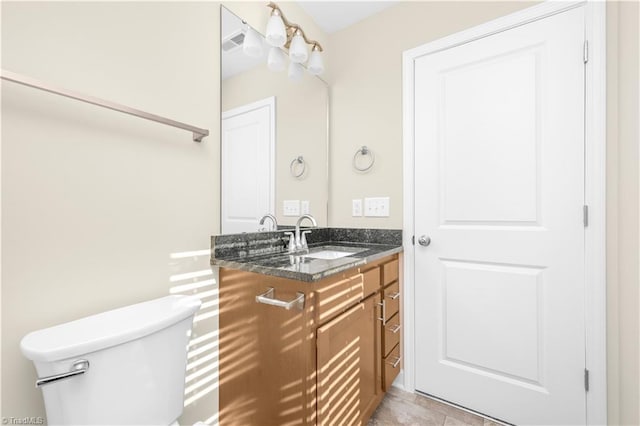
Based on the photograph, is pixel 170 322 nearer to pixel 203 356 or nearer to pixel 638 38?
Result: pixel 203 356

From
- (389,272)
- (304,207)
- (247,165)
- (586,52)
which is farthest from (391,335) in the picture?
(586,52)

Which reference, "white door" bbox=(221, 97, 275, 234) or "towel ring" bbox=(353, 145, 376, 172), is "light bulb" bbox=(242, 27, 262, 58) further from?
"towel ring" bbox=(353, 145, 376, 172)

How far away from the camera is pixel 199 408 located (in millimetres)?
Answer: 1215

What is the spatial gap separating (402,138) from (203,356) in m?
1.66

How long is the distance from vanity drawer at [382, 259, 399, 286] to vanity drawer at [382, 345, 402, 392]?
421 millimetres

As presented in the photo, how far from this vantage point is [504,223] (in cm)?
151

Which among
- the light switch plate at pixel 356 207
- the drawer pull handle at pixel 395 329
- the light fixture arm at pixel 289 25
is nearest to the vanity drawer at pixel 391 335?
the drawer pull handle at pixel 395 329

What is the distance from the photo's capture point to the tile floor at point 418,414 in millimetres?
1483

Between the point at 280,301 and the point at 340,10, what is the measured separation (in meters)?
1.98

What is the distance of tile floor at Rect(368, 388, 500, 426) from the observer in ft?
4.87


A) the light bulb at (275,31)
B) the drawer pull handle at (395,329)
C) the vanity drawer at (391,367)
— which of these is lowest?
the vanity drawer at (391,367)

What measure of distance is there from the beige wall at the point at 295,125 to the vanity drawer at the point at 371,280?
2.06ft

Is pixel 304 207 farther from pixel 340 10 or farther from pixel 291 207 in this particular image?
pixel 340 10

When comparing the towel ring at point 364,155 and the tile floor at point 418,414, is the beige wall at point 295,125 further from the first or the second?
the tile floor at point 418,414
